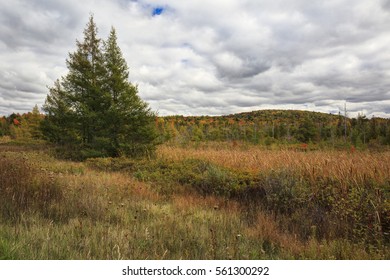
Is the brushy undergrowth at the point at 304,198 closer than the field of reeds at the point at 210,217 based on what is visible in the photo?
No

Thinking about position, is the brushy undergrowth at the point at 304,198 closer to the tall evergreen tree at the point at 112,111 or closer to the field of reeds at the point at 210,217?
the field of reeds at the point at 210,217

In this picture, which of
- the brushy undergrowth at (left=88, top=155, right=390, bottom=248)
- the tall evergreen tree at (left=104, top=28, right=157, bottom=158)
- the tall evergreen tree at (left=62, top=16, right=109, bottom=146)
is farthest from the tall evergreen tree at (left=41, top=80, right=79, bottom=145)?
the brushy undergrowth at (left=88, top=155, right=390, bottom=248)

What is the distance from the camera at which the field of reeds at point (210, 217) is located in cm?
328

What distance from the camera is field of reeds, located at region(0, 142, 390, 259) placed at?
10.8 ft

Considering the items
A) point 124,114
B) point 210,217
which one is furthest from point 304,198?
point 124,114

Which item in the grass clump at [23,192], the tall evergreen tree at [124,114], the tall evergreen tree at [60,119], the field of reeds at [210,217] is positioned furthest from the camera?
the tall evergreen tree at [60,119]

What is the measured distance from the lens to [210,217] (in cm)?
488

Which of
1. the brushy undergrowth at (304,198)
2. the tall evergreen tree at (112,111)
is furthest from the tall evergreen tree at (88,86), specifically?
the brushy undergrowth at (304,198)

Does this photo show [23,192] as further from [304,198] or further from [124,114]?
[124,114]

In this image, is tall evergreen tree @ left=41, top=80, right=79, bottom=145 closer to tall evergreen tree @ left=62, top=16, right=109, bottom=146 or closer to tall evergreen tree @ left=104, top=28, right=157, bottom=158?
tall evergreen tree @ left=62, top=16, right=109, bottom=146

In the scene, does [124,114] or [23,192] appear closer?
[23,192]

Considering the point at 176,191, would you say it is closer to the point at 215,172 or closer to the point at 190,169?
the point at 215,172

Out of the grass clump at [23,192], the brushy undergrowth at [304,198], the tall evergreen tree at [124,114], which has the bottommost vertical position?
the brushy undergrowth at [304,198]

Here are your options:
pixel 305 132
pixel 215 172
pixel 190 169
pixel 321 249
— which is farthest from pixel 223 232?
pixel 305 132
